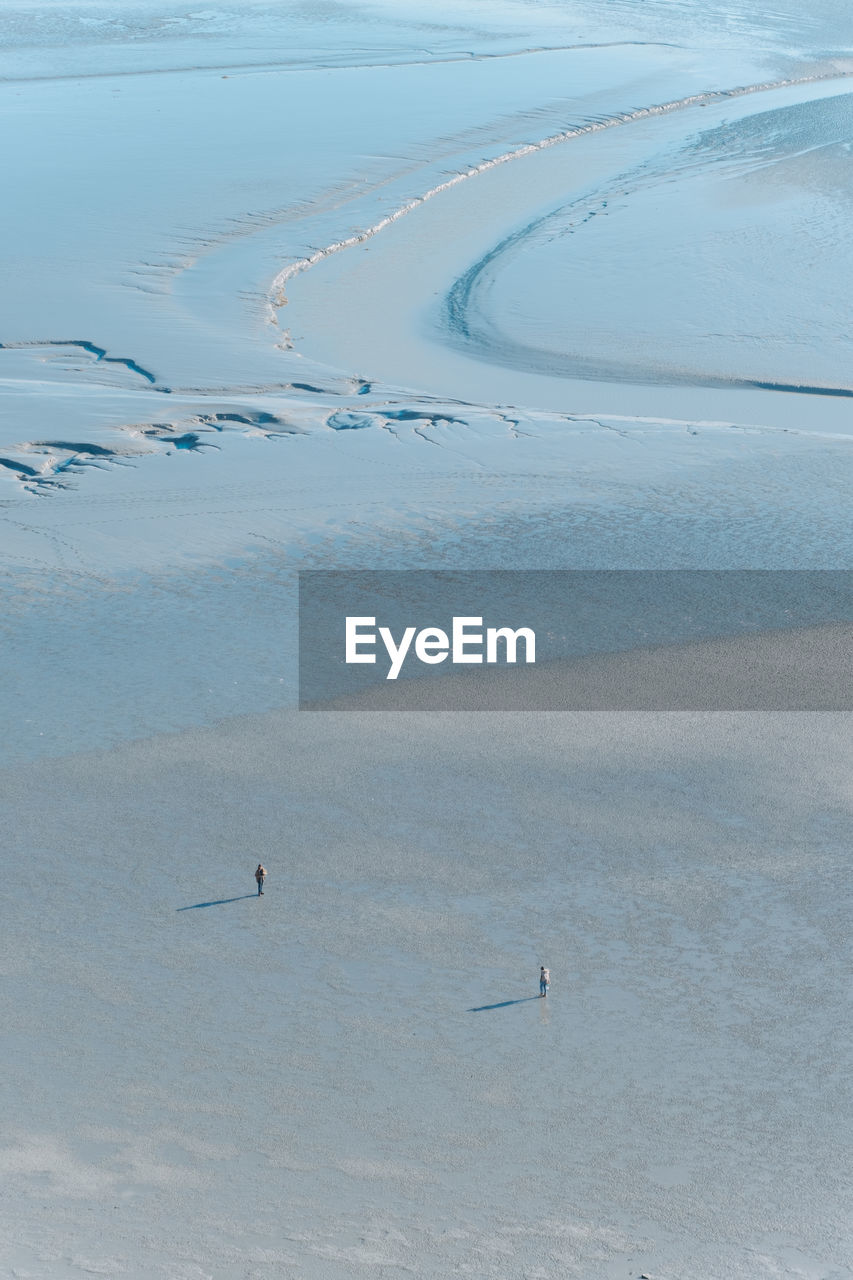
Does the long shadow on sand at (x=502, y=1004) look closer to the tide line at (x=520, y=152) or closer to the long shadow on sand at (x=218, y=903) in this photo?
the long shadow on sand at (x=218, y=903)

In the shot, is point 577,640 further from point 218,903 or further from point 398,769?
point 218,903

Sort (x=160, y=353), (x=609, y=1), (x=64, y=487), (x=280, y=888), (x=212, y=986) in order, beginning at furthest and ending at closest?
(x=609, y=1), (x=160, y=353), (x=64, y=487), (x=280, y=888), (x=212, y=986)

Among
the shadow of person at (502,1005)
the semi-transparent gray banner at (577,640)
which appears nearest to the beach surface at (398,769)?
the shadow of person at (502,1005)

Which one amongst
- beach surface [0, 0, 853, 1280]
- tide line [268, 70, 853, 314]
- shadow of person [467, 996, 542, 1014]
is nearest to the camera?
beach surface [0, 0, 853, 1280]

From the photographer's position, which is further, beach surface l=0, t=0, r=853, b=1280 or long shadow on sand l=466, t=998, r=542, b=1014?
long shadow on sand l=466, t=998, r=542, b=1014

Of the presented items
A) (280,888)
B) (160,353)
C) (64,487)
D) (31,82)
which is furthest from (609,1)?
(280,888)

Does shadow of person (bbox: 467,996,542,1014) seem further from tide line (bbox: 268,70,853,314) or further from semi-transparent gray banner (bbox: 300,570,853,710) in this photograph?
tide line (bbox: 268,70,853,314)

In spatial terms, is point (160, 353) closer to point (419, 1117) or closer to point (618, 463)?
point (618, 463)

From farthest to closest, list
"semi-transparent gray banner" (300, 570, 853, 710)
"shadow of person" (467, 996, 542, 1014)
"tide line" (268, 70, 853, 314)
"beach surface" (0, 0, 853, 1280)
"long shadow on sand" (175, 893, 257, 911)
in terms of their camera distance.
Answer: "tide line" (268, 70, 853, 314), "semi-transparent gray banner" (300, 570, 853, 710), "long shadow on sand" (175, 893, 257, 911), "shadow of person" (467, 996, 542, 1014), "beach surface" (0, 0, 853, 1280)

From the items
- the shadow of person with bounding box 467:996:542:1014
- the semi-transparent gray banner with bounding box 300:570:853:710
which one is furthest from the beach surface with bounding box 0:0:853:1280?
the semi-transparent gray banner with bounding box 300:570:853:710
